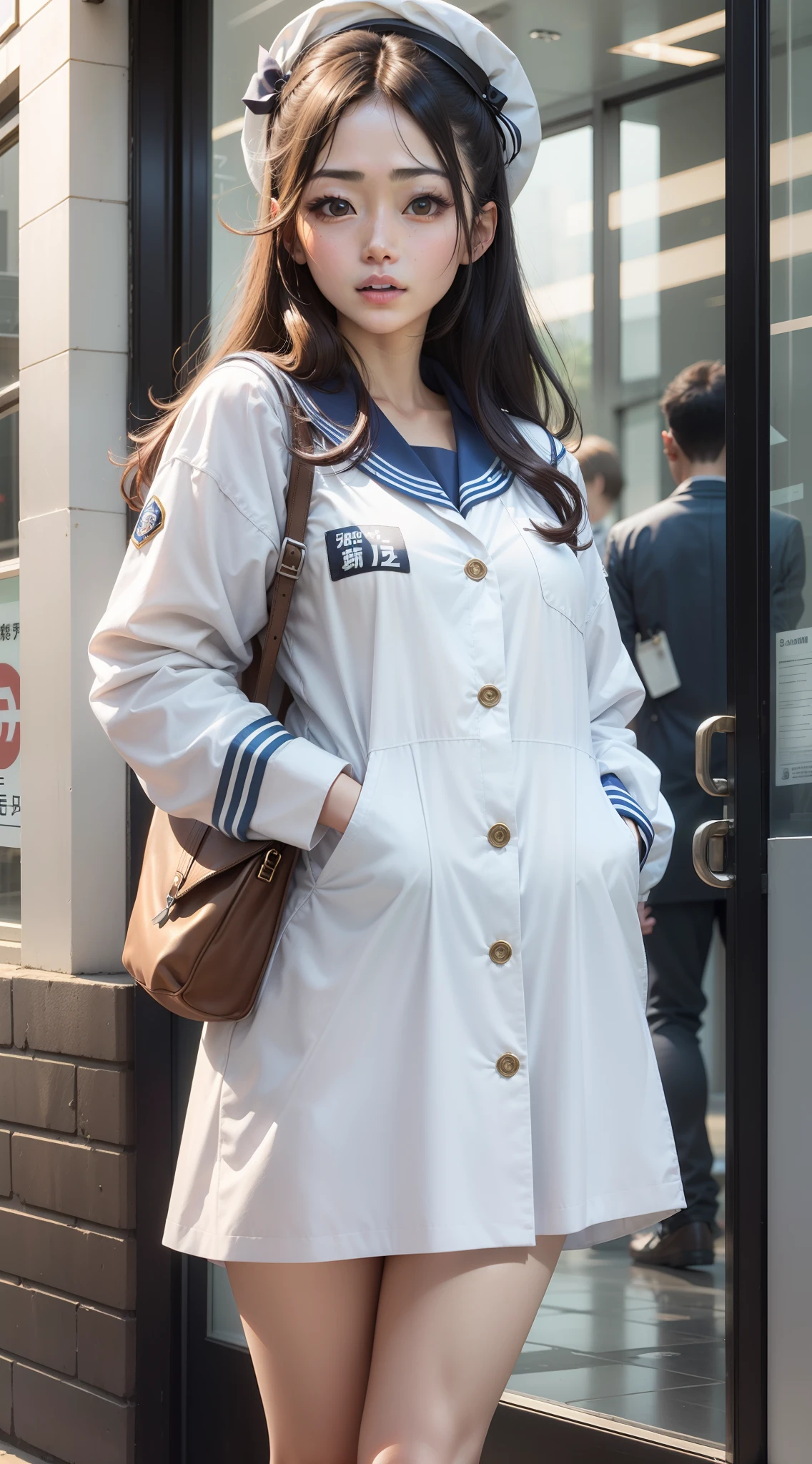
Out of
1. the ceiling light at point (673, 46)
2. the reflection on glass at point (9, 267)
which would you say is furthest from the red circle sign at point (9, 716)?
the ceiling light at point (673, 46)

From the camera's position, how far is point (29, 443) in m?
3.03

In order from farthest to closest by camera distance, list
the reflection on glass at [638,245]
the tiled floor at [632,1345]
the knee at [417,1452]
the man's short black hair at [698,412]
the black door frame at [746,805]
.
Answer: the reflection on glass at [638,245], the man's short black hair at [698,412], the tiled floor at [632,1345], the black door frame at [746,805], the knee at [417,1452]

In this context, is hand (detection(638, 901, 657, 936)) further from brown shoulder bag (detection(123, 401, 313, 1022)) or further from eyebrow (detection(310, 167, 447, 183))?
eyebrow (detection(310, 167, 447, 183))

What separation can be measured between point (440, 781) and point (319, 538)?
0.91 ft

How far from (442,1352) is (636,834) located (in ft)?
1.84

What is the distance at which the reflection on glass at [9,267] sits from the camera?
3230 mm

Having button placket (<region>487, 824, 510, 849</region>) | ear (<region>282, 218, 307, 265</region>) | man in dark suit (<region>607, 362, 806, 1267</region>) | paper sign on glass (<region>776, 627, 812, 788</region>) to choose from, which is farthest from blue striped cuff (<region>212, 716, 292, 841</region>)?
man in dark suit (<region>607, 362, 806, 1267</region>)

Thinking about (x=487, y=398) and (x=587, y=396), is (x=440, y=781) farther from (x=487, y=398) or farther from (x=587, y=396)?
(x=587, y=396)

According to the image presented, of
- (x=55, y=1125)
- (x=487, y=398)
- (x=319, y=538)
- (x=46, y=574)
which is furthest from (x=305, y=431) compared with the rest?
(x=55, y=1125)

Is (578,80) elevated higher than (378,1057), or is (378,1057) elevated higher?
(578,80)

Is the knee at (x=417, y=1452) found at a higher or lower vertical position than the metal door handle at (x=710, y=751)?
lower

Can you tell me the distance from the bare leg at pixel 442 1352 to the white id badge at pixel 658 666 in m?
2.36

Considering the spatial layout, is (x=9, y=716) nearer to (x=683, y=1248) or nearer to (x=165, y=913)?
(x=165, y=913)

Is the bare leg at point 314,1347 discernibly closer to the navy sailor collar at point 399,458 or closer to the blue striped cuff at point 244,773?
the blue striped cuff at point 244,773
